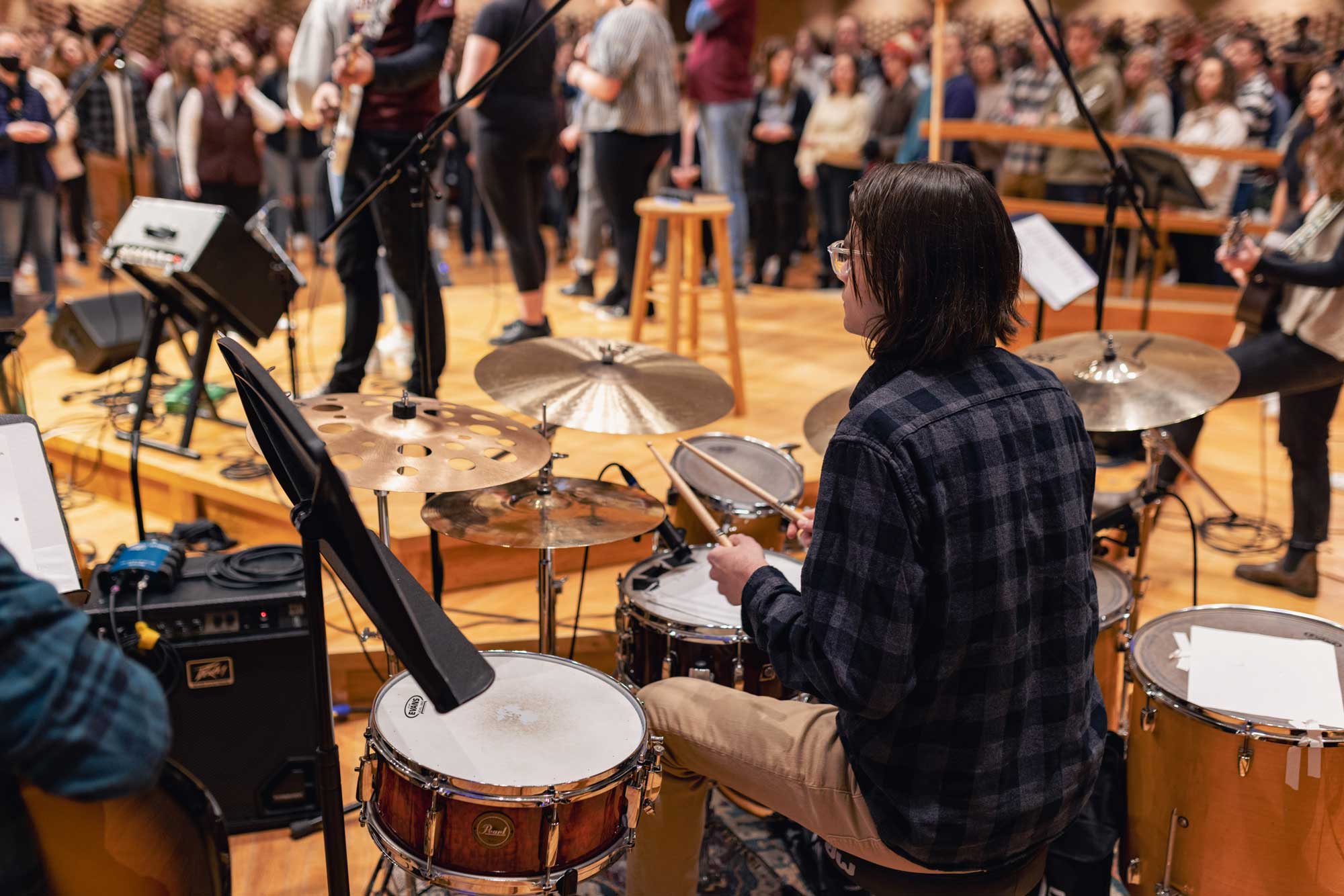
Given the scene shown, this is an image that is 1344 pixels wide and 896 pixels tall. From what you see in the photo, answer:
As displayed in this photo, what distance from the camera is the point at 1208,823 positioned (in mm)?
1915

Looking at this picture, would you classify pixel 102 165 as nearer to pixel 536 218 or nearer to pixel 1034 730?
pixel 536 218

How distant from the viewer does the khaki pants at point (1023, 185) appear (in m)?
5.91

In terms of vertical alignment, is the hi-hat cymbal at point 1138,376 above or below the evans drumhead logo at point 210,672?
above

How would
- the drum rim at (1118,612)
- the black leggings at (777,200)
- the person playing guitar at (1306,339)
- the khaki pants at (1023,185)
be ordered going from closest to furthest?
the drum rim at (1118,612) → the person playing guitar at (1306,339) → the khaki pants at (1023,185) → the black leggings at (777,200)

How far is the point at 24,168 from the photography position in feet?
19.6

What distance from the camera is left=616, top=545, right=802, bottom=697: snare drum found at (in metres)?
2.12

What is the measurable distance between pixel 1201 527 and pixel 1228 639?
2087 millimetres

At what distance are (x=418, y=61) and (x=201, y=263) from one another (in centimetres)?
86

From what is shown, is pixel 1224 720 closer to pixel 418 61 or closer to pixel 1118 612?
pixel 1118 612

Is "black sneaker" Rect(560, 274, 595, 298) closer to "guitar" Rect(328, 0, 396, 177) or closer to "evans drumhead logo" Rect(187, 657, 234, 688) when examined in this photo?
"guitar" Rect(328, 0, 396, 177)

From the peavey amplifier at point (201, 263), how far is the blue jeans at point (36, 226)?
3081 mm

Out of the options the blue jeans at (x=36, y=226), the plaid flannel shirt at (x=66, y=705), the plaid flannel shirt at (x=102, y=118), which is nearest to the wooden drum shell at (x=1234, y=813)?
the plaid flannel shirt at (x=66, y=705)

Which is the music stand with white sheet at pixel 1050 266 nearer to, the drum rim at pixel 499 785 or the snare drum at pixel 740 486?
the snare drum at pixel 740 486

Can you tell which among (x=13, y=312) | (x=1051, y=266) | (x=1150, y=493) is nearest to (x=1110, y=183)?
(x=1051, y=266)
